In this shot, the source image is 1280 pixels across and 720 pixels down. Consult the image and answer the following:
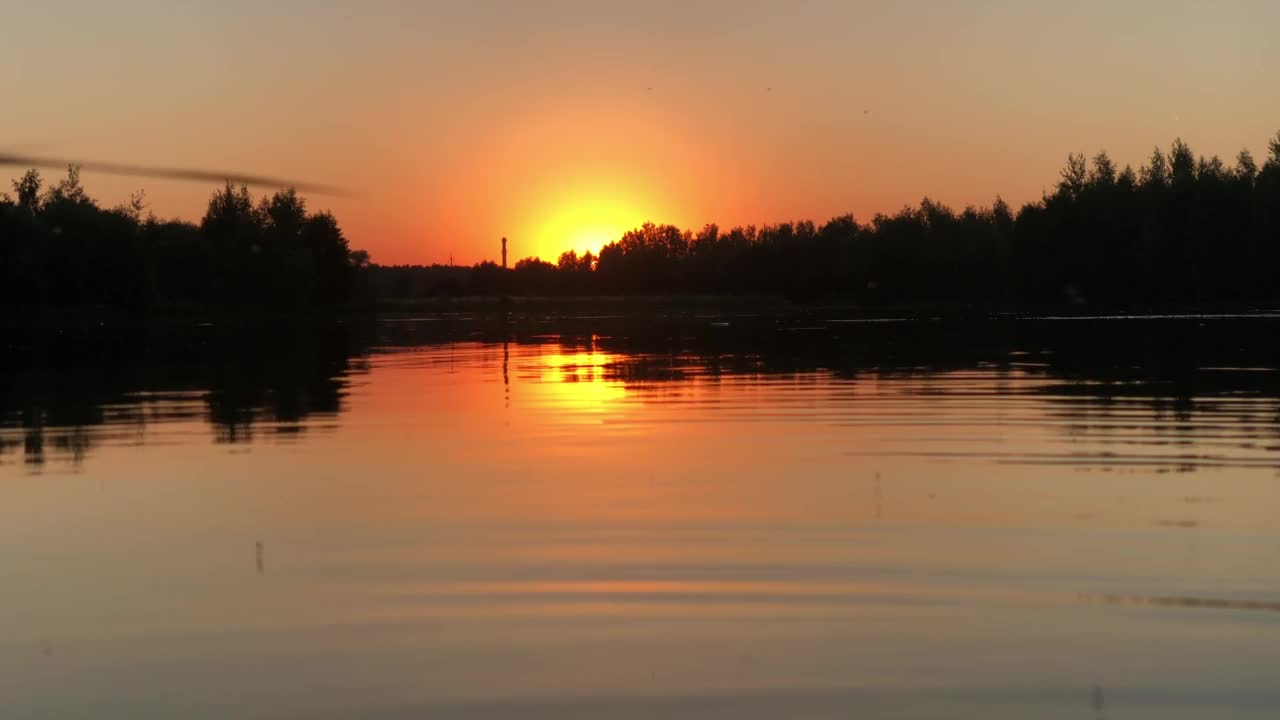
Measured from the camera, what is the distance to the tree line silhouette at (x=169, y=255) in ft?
390

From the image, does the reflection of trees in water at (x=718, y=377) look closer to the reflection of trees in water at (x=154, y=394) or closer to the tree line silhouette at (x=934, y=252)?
the reflection of trees in water at (x=154, y=394)

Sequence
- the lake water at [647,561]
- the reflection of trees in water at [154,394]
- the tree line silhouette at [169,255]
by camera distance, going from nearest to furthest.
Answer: the lake water at [647,561], the reflection of trees in water at [154,394], the tree line silhouette at [169,255]

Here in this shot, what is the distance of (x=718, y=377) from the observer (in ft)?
103

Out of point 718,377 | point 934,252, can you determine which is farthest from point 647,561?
point 934,252

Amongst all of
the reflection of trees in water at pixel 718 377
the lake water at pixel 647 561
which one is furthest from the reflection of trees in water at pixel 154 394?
the lake water at pixel 647 561

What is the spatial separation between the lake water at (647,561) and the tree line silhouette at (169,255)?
345ft

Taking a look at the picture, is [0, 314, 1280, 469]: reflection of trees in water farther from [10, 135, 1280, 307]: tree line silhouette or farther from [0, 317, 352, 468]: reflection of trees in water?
[10, 135, 1280, 307]: tree line silhouette

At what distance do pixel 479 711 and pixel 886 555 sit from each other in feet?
15.1

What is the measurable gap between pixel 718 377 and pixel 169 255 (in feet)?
409

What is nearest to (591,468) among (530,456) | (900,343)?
(530,456)

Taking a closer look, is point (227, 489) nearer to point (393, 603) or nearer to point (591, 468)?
point (591, 468)

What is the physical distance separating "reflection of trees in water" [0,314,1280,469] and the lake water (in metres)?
0.28

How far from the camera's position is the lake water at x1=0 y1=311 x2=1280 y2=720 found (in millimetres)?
7461

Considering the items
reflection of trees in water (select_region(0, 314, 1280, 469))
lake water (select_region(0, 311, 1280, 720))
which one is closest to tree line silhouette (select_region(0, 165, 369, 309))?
reflection of trees in water (select_region(0, 314, 1280, 469))
